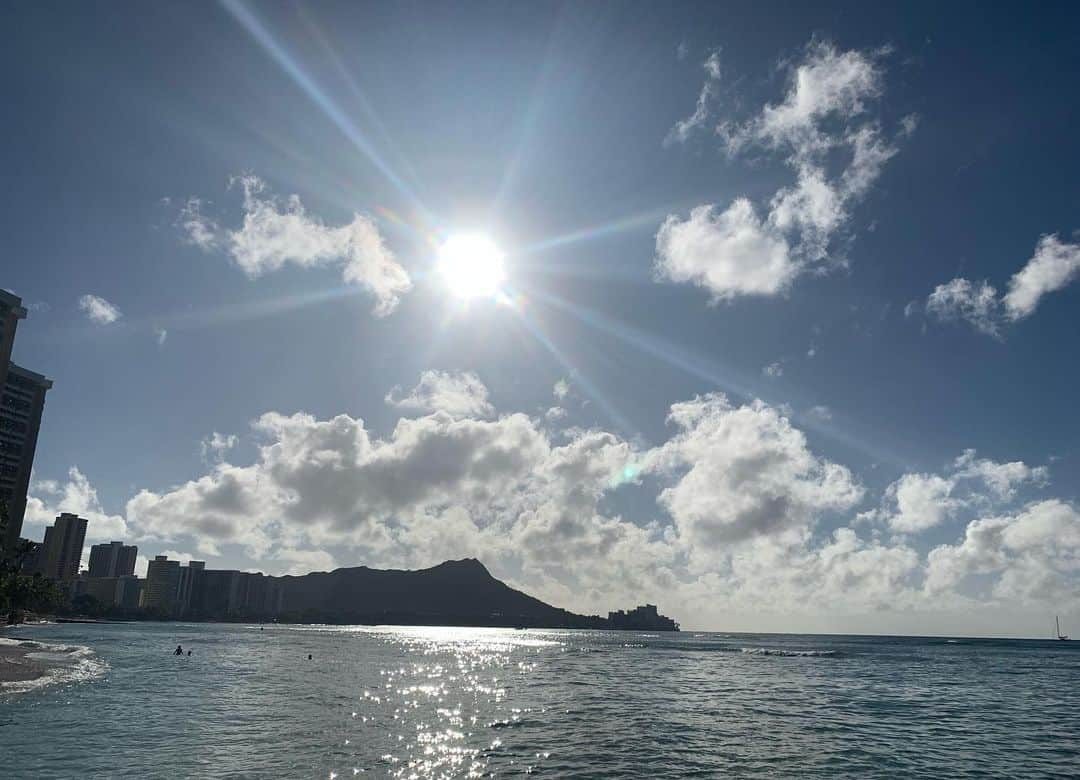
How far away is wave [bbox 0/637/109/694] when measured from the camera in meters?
63.3

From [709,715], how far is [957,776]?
23430 millimetres

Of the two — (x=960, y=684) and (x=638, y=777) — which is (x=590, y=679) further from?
(x=638, y=777)

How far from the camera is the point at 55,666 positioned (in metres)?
82.7

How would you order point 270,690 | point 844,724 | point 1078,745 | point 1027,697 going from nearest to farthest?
point 1078,745
point 844,724
point 270,690
point 1027,697

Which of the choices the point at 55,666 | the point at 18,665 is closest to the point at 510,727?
the point at 18,665

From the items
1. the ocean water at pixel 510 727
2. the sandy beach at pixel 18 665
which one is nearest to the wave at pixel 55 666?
the sandy beach at pixel 18 665

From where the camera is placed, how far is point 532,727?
51.2 m

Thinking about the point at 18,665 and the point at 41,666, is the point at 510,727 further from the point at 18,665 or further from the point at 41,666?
the point at 41,666

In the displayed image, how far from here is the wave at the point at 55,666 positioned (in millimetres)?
63331

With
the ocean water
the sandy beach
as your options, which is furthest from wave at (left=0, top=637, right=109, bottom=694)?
the ocean water

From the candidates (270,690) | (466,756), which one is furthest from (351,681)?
(466,756)

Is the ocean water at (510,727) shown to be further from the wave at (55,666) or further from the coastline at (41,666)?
the coastline at (41,666)

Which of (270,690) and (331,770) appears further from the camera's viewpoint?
(270,690)

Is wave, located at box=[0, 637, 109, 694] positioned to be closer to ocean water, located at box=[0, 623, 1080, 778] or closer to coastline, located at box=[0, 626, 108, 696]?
coastline, located at box=[0, 626, 108, 696]
